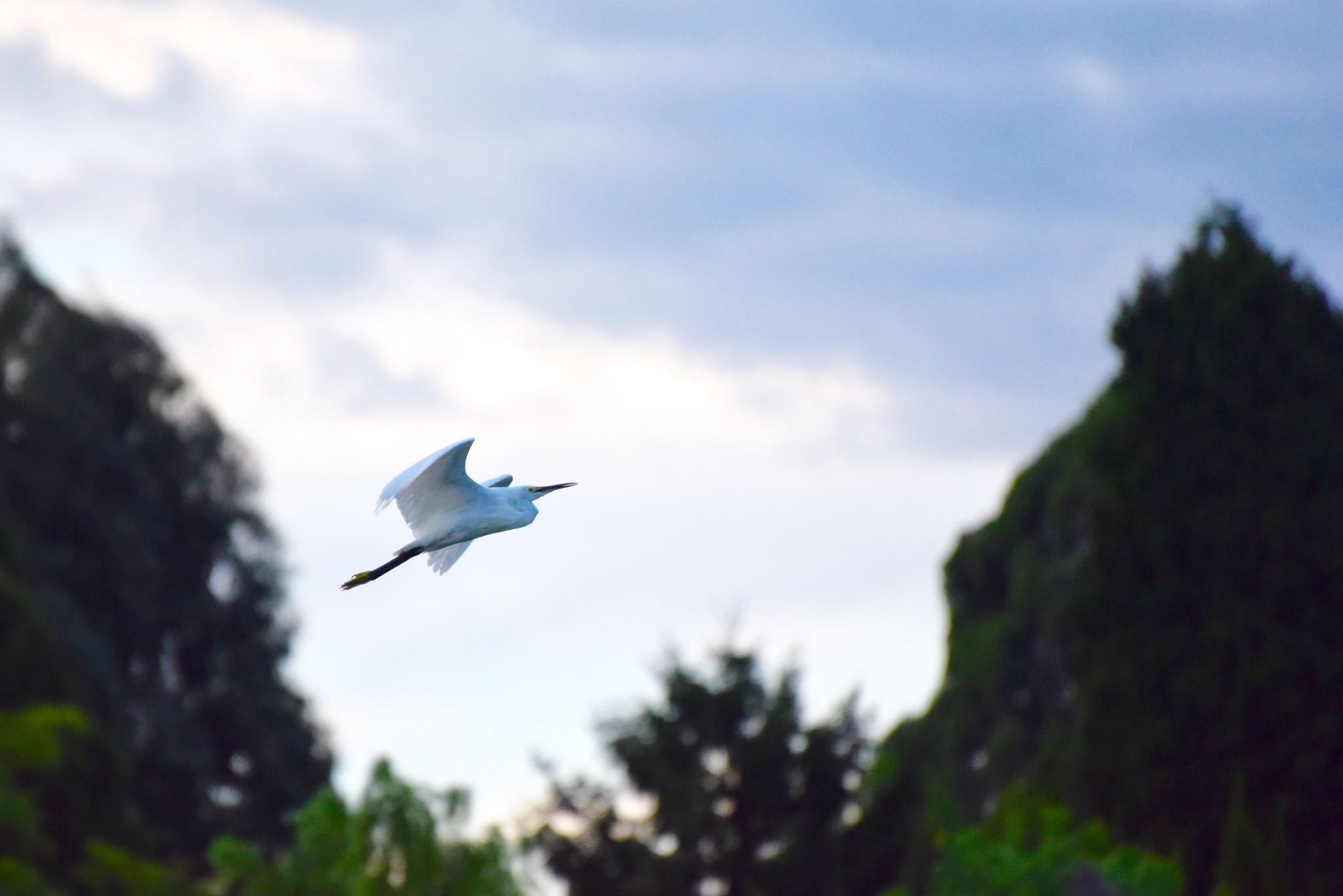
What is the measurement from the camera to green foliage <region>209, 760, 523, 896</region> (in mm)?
24578

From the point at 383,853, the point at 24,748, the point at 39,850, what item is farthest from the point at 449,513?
the point at 39,850

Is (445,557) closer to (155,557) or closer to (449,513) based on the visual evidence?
(449,513)

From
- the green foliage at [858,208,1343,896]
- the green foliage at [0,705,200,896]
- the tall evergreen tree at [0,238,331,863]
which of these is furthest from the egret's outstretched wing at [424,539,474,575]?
the tall evergreen tree at [0,238,331,863]

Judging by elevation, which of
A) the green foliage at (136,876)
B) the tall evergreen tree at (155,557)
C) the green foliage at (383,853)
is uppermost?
the tall evergreen tree at (155,557)

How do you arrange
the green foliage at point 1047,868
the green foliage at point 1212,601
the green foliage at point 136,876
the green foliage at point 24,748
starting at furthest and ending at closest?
the green foliage at point 1212,601 < the green foliage at point 136,876 < the green foliage at point 24,748 < the green foliage at point 1047,868

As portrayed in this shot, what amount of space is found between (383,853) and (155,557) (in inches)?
870

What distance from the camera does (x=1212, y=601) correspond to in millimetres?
32531

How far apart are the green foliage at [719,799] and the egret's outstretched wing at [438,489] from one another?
60.5ft

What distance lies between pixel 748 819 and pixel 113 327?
2067 centimetres

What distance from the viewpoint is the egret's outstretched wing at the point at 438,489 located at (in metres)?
13.1

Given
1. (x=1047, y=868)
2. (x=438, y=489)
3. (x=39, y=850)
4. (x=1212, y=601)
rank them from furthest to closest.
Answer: (x=1212, y=601)
(x=39, y=850)
(x=1047, y=868)
(x=438, y=489)

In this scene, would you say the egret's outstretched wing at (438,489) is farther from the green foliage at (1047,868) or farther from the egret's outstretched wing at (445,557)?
the green foliage at (1047,868)

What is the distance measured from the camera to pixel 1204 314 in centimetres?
3562

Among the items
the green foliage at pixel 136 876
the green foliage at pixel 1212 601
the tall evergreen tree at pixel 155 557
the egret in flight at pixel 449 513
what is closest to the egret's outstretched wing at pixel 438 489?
the egret in flight at pixel 449 513
